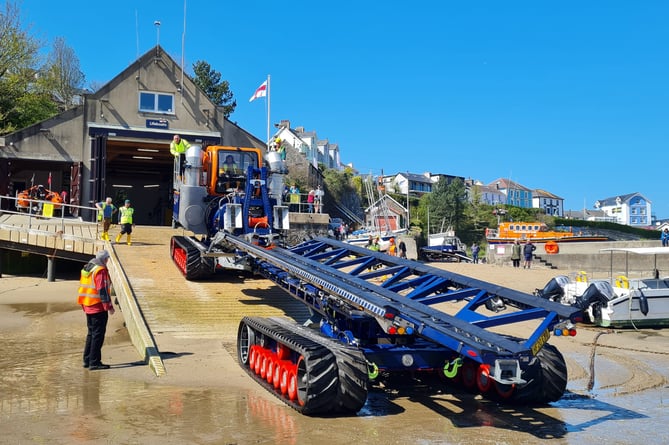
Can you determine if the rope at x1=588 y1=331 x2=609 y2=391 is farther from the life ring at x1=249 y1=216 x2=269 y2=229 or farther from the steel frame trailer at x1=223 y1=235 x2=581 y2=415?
the life ring at x1=249 y1=216 x2=269 y2=229

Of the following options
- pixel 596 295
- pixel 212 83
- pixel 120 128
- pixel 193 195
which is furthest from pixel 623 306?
pixel 212 83

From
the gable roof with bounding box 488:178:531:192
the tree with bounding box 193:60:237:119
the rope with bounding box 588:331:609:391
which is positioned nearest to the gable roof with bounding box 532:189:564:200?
the gable roof with bounding box 488:178:531:192

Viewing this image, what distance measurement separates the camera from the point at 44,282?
21.7 meters

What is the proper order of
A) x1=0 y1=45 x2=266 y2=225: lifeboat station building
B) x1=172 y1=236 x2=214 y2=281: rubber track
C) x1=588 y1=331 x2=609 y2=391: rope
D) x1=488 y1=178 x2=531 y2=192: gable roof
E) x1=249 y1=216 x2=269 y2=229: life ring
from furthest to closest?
x1=488 y1=178 x2=531 y2=192: gable roof < x1=0 y1=45 x2=266 y2=225: lifeboat station building < x1=172 y1=236 x2=214 y2=281: rubber track < x1=249 y1=216 x2=269 y2=229: life ring < x1=588 y1=331 x2=609 y2=391: rope

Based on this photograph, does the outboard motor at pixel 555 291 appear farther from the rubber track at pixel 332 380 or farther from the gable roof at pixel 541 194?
the gable roof at pixel 541 194

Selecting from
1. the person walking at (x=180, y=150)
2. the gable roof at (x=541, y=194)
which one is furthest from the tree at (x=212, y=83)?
the gable roof at (x=541, y=194)

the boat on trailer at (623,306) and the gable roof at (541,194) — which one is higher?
the gable roof at (541,194)

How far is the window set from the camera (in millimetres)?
30172

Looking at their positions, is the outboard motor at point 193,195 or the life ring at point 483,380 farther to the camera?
the outboard motor at point 193,195

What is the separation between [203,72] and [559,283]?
194 feet

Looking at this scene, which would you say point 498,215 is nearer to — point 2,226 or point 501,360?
point 2,226

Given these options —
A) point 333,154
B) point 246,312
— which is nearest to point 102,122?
point 246,312

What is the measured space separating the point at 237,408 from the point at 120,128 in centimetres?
2468

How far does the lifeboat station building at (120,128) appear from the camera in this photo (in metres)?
29.0
